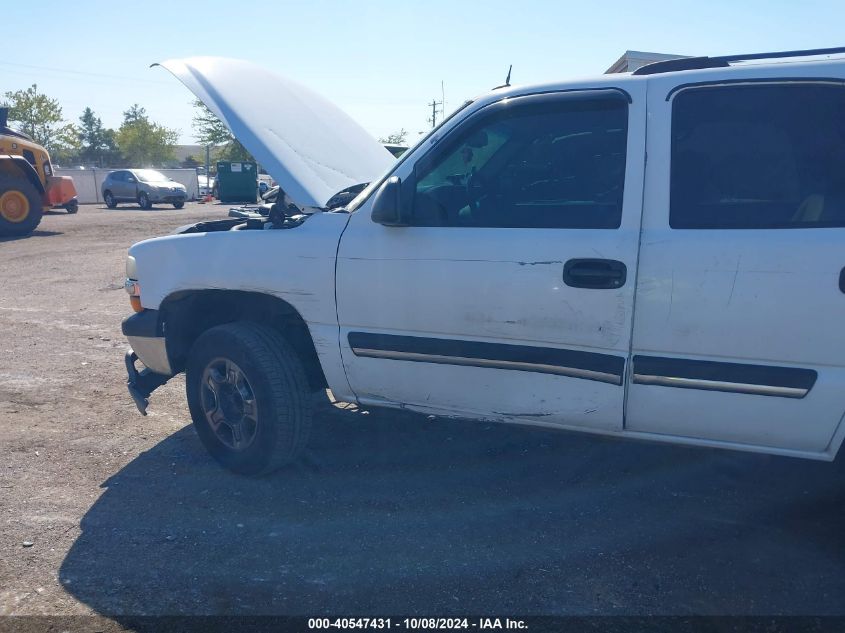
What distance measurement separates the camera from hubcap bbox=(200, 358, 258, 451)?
166 inches

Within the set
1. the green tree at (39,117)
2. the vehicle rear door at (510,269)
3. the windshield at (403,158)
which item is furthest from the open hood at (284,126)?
the green tree at (39,117)

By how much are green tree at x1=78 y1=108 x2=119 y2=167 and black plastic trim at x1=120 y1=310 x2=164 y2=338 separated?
258 ft

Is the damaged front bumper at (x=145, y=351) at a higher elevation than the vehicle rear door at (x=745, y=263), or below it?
below

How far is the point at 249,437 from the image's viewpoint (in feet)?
13.9

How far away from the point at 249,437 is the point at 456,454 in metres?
1.21

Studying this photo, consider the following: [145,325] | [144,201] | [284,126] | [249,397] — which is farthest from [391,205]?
[144,201]

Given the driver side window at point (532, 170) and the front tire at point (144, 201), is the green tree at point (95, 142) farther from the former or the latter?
the driver side window at point (532, 170)

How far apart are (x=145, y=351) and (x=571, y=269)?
104 inches

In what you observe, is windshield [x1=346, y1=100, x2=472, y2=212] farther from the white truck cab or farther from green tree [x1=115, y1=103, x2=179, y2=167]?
green tree [x1=115, y1=103, x2=179, y2=167]

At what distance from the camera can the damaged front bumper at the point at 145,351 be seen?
14.7ft

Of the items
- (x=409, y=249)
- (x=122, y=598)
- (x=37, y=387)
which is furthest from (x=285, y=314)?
(x=37, y=387)

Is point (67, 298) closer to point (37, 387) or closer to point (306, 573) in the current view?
point (37, 387)

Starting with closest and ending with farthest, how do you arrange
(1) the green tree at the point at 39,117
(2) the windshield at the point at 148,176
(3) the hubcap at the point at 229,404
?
(3) the hubcap at the point at 229,404
(2) the windshield at the point at 148,176
(1) the green tree at the point at 39,117

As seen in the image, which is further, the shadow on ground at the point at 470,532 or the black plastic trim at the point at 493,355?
the black plastic trim at the point at 493,355
